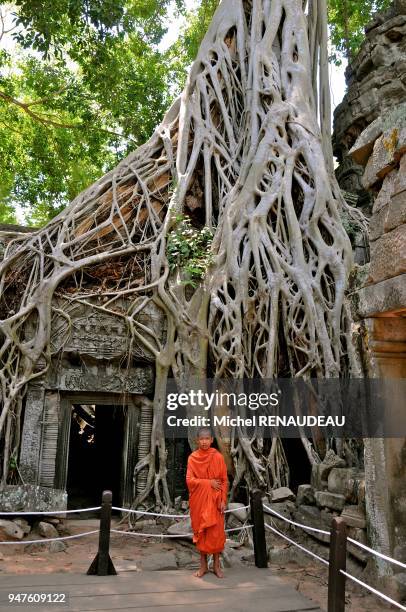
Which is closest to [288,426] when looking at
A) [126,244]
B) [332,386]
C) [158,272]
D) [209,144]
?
[332,386]

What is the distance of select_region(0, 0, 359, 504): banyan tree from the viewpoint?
17.9 ft

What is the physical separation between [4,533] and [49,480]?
88cm

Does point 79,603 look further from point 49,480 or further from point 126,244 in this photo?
point 126,244

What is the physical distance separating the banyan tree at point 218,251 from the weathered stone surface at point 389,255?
203 cm

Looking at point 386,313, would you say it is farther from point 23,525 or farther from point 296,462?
point 23,525

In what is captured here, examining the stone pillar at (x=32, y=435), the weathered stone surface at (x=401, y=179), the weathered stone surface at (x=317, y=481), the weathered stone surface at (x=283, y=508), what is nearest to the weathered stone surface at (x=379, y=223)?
the weathered stone surface at (x=401, y=179)

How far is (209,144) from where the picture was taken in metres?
6.92

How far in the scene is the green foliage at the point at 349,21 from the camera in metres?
10.8

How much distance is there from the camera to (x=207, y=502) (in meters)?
3.43

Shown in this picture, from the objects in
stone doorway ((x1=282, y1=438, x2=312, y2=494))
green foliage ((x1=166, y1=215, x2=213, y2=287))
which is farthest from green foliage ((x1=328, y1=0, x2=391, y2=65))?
stone doorway ((x1=282, y1=438, x2=312, y2=494))

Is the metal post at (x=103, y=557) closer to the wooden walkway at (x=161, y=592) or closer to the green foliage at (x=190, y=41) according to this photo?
the wooden walkway at (x=161, y=592)

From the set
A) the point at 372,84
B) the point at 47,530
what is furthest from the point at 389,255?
the point at 372,84

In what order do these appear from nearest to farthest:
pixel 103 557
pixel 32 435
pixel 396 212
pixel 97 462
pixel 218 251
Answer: pixel 396 212 → pixel 103 557 → pixel 32 435 → pixel 218 251 → pixel 97 462

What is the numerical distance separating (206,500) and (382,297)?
1672 millimetres
